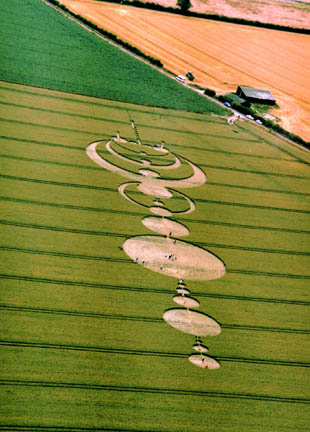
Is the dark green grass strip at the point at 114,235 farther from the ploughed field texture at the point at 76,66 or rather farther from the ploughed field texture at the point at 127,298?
the ploughed field texture at the point at 76,66

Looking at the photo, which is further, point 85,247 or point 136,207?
point 136,207

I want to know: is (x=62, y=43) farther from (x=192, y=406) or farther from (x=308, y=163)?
(x=192, y=406)

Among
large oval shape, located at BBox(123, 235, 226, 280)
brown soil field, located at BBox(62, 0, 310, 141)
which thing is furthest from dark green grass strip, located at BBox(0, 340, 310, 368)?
brown soil field, located at BBox(62, 0, 310, 141)

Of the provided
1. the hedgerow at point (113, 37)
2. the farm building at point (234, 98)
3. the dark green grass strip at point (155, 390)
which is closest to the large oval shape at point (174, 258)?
the dark green grass strip at point (155, 390)

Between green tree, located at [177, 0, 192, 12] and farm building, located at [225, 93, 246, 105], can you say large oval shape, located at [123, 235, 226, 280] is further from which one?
green tree, located at [177, 0, 192, 12]

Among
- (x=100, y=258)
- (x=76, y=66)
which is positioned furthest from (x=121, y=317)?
(x=76, y=66)

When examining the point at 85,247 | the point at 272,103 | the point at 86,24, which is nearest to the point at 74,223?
the point at 85,247

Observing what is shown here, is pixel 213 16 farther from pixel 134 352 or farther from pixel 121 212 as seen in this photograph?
pixel 134 352
